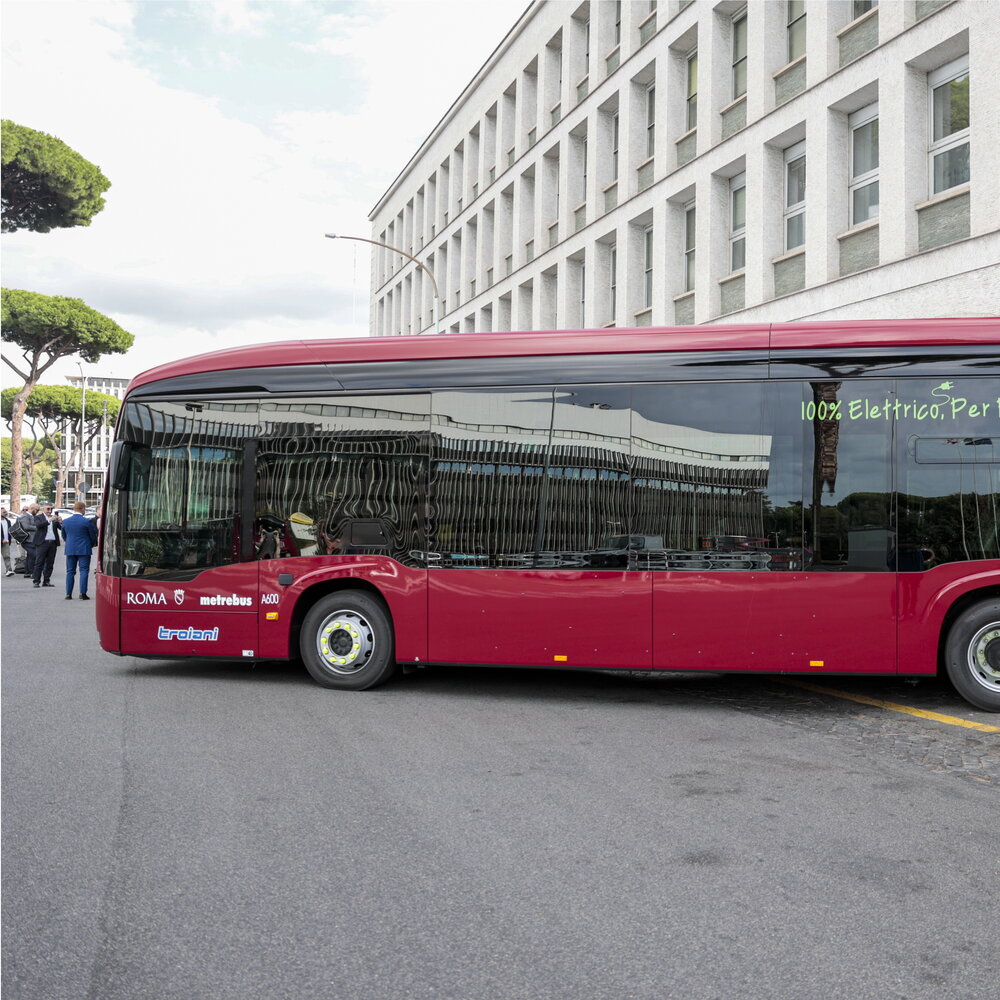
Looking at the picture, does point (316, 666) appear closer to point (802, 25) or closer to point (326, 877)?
point (326, 877)

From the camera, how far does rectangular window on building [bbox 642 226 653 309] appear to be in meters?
26.3

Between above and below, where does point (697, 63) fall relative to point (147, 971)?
above

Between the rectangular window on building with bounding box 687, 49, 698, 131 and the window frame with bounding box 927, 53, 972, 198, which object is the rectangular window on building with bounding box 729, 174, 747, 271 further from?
the window frame with bounding box 927, 53, 972, 198

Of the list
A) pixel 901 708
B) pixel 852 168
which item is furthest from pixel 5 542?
pixel 901 708

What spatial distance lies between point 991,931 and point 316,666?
6327 millimetres

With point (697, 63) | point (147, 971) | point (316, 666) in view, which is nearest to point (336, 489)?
point (316, 666)

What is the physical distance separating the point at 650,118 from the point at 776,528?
20920 mm

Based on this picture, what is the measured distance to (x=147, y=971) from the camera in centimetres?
333

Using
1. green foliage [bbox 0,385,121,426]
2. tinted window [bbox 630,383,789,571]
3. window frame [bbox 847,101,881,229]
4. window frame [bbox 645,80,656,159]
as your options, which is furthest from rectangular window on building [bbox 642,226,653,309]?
green foliage [bbox 0,385,121,426]

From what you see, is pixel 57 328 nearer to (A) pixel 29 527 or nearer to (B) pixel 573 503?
(A) pixel 29 527

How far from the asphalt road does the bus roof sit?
2774 millimetres

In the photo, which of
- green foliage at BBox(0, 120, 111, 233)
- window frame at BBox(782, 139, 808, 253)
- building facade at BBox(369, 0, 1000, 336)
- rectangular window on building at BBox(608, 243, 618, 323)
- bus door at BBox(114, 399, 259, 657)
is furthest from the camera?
green foliage at BBox(0, 120, 111, 233)

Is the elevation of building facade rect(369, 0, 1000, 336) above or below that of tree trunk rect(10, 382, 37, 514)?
above

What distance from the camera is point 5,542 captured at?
25.6m
